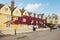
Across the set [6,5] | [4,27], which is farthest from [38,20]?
[6,5]

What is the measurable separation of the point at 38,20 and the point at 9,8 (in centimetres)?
5270

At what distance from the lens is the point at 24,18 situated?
9.02 metres

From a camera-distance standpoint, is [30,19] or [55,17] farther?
[55,17]

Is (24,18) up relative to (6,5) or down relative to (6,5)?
down

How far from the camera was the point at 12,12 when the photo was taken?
6353 centimetres

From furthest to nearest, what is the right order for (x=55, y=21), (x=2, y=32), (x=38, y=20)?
1. (x=55, y=21)
2. (x=2, y=32)
3. (x=38, y=20)

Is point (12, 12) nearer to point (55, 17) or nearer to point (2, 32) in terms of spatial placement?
point (2, 32)

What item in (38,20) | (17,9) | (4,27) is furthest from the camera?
(17,9)

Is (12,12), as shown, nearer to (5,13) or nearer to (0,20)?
(5,13)

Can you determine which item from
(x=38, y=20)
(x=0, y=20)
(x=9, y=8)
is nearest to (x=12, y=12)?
(x=9, y=8)

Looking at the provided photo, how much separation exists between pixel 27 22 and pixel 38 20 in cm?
77

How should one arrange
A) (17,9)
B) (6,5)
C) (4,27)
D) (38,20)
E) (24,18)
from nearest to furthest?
(24,18) < (38,20) < (4,27) < (6,5) < (17,9)

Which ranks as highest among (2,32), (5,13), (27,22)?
(5,13)

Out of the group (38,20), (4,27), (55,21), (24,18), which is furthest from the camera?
(55,21)
